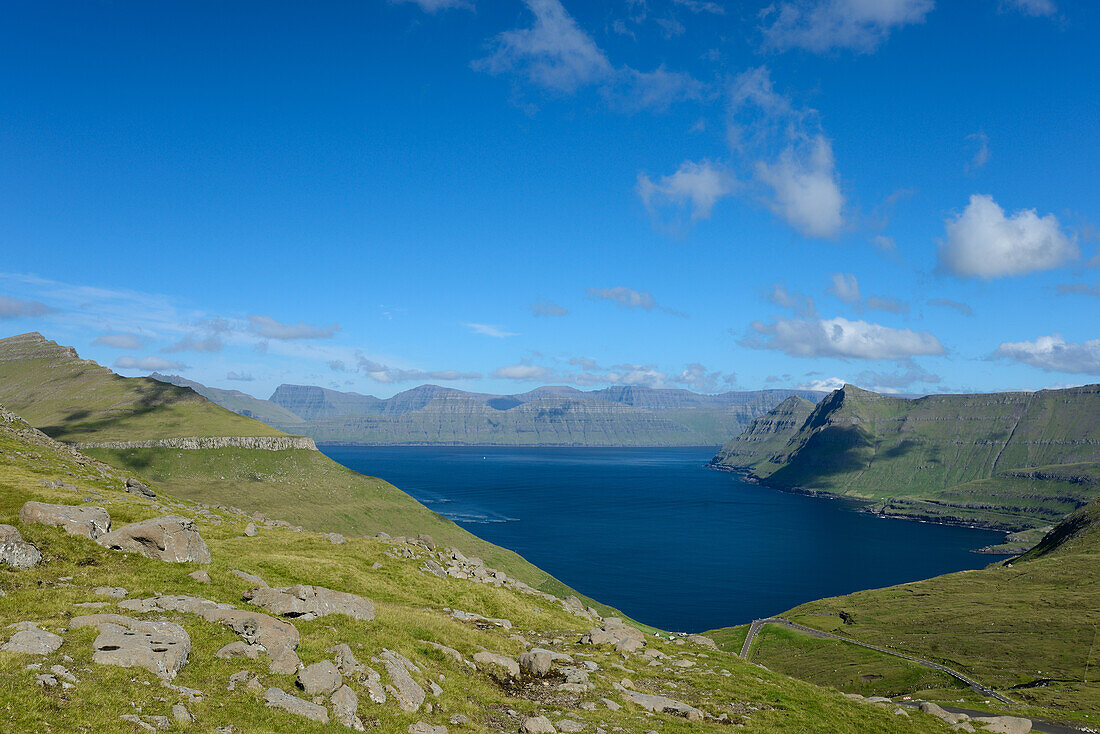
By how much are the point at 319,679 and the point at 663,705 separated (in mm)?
21726

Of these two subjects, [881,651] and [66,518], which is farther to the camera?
[881,651]

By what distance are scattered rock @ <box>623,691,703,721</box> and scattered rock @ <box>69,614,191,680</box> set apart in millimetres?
25842

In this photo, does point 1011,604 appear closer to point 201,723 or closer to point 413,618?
point 413,618

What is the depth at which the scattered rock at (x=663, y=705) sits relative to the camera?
125 feet

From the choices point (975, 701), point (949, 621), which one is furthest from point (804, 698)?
point (949, 621)

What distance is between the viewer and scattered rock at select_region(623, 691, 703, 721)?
125 ft

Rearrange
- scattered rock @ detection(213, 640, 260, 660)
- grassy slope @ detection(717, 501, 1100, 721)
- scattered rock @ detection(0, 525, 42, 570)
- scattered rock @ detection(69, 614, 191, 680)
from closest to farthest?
1. scattered rock @ detection(69, 614, 191, 680)
2. scattered rock @ detection(213, 640, 260, 660)
3. scattered rock @ detection(0, 525, 42, 570)
4. grassy slope @ detection(717, 501, 1100, 721)

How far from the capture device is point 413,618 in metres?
44.2

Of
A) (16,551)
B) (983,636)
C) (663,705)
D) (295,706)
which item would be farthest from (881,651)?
(16,551)

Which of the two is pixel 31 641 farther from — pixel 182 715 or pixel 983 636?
pixel 983 636

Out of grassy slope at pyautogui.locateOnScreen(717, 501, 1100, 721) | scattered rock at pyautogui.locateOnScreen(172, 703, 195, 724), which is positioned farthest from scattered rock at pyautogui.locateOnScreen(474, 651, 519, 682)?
grassy slope at pyautogui.locateOnScreen(717, 501, 1100, 721)

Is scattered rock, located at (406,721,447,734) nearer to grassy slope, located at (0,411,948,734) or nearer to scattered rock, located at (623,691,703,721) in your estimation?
grassy slope, located at (0,411,948,734)

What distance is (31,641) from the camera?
25312mm

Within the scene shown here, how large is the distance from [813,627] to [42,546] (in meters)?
172
